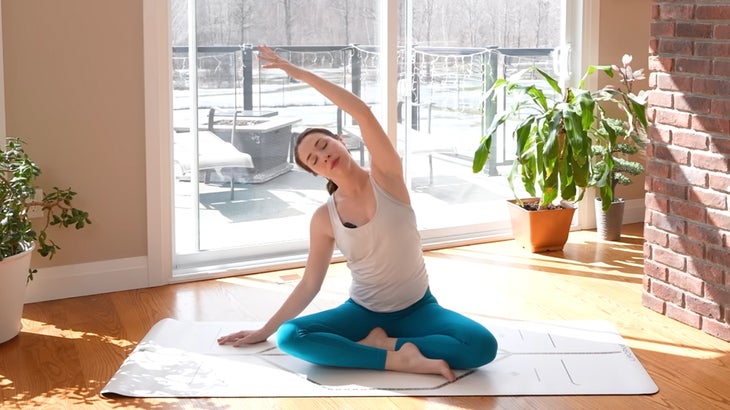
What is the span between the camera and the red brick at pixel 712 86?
3.30 meters

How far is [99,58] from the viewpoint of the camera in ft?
12.8

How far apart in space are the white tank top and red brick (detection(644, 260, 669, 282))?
104 cm

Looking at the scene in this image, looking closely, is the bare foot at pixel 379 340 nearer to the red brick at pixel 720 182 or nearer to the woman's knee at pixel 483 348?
the woman's knee at pixel 483 348

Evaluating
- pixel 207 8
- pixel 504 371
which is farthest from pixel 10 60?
pixel 504 371

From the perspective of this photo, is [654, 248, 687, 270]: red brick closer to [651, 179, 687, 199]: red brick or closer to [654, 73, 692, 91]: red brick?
[651, 179, 687, 199]: red brick

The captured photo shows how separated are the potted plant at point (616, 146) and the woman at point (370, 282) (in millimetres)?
1893

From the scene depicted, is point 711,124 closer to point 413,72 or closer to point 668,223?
point 668,223

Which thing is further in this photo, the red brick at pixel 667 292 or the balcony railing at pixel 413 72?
the balcony railing at pixel 413 72

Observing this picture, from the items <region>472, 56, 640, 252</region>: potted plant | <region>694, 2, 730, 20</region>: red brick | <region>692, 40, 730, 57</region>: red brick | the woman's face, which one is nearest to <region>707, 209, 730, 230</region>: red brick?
<region>692, 40, 730, 57</region>: red brick

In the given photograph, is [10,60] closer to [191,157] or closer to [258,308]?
[191,157]

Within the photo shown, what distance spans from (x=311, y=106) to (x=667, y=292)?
1.87 metres

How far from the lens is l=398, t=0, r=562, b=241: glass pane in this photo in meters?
4.82

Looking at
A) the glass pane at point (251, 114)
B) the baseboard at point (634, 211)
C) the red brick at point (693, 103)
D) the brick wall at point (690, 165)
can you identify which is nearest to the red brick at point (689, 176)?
the brick wall at point (690, 165)

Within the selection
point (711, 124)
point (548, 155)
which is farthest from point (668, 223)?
point (548, 155)
